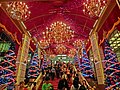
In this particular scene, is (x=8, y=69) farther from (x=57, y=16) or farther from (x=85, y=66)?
(x=85, y=66)

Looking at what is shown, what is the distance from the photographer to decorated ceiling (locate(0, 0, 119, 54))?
872 centimetres

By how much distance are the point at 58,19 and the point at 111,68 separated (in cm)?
476

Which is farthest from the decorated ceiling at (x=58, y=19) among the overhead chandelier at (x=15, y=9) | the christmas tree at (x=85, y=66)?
the overhead chandelier at (x=15, y=9)

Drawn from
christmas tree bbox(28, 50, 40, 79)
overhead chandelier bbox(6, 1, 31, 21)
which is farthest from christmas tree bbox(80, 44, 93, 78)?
overhead chandelier bbox(6, 1, 31, 21)

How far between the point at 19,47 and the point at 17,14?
4.95m

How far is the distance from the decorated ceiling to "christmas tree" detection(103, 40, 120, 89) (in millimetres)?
2222

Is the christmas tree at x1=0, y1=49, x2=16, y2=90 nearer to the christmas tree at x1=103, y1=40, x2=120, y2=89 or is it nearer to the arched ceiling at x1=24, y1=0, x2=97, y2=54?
the arched ceiling at x1=24, y1=0, x2=97, y2=54

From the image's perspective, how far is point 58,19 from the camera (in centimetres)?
1108

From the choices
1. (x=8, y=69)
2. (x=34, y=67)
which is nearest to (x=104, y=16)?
(x=8, y=69)

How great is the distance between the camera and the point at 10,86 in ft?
28.6

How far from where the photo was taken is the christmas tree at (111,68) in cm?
856

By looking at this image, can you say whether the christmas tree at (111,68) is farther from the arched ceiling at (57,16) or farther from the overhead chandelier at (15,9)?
the overhead chandelier at (15,9)

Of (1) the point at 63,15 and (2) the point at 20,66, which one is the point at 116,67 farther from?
(2) the point at 20,66

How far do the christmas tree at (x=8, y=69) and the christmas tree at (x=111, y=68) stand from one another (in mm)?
5318
